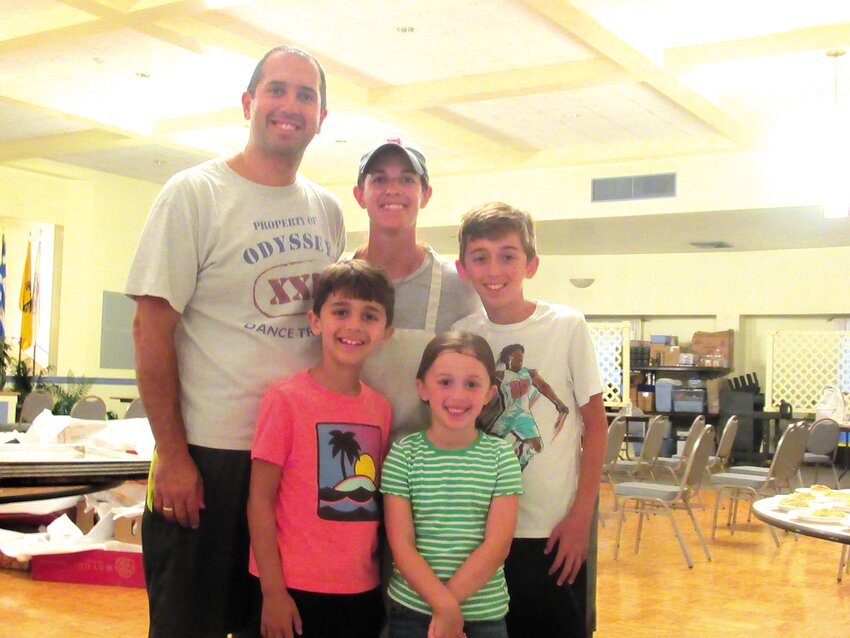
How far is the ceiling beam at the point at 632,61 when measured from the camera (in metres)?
6.14

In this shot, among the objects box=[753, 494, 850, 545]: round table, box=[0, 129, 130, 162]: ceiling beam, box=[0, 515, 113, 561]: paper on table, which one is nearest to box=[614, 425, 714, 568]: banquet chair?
box=[753, 494, 850, 545]: round table

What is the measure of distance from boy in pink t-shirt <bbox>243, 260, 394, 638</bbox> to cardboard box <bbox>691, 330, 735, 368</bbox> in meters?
11.9

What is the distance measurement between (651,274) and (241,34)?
8.57 metres

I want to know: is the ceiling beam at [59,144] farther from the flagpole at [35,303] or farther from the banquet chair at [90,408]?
the banquet chair at [90,408]

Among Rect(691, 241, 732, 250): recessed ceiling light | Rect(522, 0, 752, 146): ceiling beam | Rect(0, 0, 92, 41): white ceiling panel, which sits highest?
Rect(0, 0, 92, 41): white ceiling panel

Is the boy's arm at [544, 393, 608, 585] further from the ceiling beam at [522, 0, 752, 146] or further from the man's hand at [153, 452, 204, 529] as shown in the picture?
the ceiling beam at [522, 0, 752, 146]

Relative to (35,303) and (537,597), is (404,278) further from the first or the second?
(35,303)

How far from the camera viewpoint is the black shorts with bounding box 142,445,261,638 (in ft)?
6.27

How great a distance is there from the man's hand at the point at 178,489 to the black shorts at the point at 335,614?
0.25 meters

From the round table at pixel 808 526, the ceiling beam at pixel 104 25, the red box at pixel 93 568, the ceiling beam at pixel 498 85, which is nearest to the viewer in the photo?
the round table at pixel 808 526

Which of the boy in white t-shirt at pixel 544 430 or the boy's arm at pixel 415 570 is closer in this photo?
the boy's arm at pixel 415 570

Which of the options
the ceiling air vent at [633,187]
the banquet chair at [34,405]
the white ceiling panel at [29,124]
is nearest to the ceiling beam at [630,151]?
the ceiling air vent at [633,187]

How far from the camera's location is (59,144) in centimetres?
1060

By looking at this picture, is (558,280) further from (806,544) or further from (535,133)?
(806,544)
